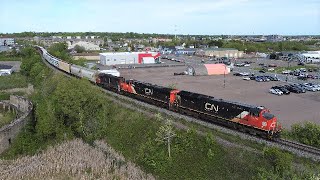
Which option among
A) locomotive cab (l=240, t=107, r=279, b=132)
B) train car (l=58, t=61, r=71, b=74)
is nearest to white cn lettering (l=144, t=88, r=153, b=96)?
locomotive cab (l=240, t=107, r=279, b=132)

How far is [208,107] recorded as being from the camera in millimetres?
31625

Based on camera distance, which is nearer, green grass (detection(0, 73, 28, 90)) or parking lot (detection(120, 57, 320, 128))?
parking lot (detection(120, 57, 320, 128))

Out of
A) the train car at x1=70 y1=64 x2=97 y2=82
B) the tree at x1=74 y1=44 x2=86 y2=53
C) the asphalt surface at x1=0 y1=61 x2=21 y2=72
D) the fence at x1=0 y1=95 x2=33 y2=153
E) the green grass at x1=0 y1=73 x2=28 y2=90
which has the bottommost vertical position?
the fence at x1=0 y1=95 x2=33 y2=153

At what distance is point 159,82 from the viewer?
200ft

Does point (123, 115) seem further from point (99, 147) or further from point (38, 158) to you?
point (38, 158)

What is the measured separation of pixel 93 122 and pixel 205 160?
50.7 feet

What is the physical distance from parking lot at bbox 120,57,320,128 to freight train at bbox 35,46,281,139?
609 cm

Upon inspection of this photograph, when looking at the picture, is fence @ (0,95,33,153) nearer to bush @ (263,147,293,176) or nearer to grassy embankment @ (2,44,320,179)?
grassy embankment @ (2,44,320,179)

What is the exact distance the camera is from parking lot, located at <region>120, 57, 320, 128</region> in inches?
1441

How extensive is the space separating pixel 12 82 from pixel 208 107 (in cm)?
5348

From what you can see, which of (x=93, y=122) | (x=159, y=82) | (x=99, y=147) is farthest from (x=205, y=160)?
(x=159, y=82)

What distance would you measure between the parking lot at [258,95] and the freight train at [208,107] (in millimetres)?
6092

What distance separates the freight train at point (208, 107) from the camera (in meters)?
26.8

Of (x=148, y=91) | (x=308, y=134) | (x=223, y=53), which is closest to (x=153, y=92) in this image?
(x=148, y=91)
